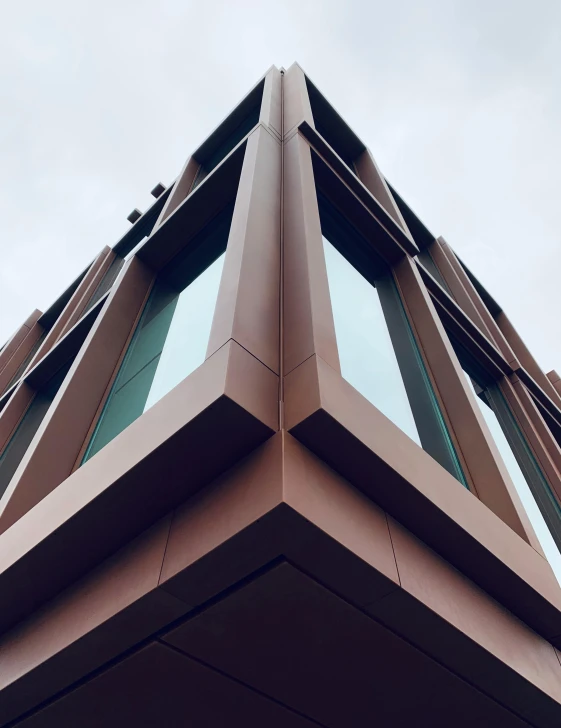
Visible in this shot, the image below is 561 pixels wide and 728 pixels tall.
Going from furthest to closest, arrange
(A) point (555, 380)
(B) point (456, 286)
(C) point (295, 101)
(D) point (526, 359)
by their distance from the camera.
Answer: (A) point (555, 380), (D) point (526, 359), (B) point (456, 286), (C) point (295, 101)

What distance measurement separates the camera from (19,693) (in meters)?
3.68

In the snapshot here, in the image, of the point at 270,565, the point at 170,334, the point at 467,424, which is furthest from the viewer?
the point at 170,334

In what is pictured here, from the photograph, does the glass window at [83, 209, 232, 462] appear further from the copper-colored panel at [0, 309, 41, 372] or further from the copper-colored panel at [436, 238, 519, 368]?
the copper-colored panel at [0, 309, 41, 372]

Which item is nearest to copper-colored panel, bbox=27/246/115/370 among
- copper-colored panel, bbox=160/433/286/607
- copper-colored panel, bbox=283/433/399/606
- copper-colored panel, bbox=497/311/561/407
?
copper-colored panel, bbox=160/433/286/607

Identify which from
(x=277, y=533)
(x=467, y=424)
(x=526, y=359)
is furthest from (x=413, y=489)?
(x=526, y=359)

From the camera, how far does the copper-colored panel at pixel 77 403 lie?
5.33 m

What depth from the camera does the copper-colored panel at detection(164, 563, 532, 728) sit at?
3.23 metres

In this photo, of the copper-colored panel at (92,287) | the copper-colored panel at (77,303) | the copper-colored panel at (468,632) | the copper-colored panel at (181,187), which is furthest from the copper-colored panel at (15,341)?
the copper-colored panel at (468,632)

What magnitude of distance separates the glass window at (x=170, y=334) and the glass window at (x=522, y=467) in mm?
4276

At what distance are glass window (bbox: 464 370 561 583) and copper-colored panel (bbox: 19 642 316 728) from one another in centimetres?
489

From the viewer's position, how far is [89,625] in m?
3.39

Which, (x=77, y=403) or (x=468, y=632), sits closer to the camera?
(x=468, y=632)

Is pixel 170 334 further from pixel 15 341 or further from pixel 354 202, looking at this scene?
pixel 15 341

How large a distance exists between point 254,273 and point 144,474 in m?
2.10
